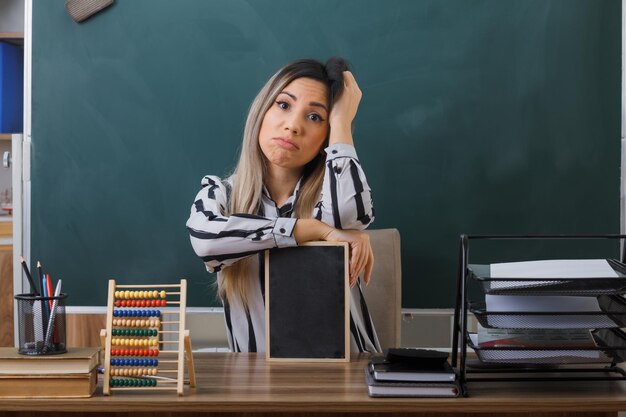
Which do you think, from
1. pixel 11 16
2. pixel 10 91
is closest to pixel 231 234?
pixel 10 91

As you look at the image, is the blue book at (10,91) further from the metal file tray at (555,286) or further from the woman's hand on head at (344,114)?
the metal file tray at (555,286)

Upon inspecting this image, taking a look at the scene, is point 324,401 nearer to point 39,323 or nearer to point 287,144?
point 39,323

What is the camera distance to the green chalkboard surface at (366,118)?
2.65 m

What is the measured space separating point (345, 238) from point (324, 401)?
0.63 m

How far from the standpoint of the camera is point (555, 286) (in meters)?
1.37

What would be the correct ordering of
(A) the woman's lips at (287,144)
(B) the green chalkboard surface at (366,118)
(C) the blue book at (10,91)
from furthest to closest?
(C) the blue book at (10,91) < (B) the green chalkboard surface at (366,118) < (A) the woman's lips at (287,144)

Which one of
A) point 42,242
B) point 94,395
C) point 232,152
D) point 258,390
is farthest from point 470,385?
point 42,242

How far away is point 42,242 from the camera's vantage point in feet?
9.09

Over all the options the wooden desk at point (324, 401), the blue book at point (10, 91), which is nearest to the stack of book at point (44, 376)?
the wooden desk at point (324, 401)

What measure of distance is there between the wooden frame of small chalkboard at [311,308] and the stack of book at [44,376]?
17.3 inches

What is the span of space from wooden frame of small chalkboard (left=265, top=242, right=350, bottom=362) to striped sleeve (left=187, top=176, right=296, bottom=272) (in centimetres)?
8

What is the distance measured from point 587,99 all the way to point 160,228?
5.17 ft

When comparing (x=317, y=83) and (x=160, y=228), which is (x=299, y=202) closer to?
(x=317, y=83)

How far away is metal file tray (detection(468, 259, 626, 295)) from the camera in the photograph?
53.2 inches
